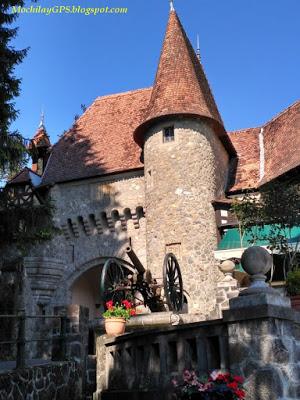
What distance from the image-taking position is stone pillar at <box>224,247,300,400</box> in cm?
500

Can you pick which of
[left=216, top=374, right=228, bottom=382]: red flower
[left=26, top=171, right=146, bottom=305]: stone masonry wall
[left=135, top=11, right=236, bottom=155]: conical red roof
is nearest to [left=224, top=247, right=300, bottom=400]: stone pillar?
[left=216, top=374, right=228, bottom=382]: red flower

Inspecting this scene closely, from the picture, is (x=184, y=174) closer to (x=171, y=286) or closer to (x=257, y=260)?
(x=171, y=286)

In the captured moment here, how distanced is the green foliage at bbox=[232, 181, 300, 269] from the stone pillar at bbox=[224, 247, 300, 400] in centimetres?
916

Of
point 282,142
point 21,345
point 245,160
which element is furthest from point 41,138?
point 21,345

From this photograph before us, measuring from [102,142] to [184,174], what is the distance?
20.0 feet

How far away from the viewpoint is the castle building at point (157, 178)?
1773 cm

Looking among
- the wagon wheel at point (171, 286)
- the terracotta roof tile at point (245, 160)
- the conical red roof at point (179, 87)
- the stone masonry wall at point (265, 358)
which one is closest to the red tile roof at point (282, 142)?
the terracotta roof tile at point (245, 160)

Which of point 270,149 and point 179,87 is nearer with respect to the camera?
point 179,87

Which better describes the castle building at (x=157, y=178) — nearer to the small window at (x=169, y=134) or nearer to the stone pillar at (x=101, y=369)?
the small window at (x=169, y=134)

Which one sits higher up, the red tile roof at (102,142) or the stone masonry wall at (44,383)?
the red tile roof at (102,142)

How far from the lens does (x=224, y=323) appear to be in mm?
5492

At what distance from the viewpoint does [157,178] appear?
728 inches

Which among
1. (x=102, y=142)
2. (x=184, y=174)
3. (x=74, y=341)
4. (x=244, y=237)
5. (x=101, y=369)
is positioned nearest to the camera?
(x=101, y=369)

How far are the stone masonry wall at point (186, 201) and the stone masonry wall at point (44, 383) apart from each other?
8.36 metres
